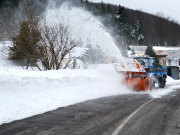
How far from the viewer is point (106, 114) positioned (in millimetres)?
6227

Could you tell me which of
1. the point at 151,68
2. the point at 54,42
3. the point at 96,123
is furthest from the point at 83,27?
the point at 96,123

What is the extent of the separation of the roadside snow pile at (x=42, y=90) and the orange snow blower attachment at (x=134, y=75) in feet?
2.66

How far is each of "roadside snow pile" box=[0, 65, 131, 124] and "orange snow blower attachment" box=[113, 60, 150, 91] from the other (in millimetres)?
811

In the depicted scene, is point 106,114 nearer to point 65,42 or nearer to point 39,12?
point 65,42

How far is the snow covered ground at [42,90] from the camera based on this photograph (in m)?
6.42

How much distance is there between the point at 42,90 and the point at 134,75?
6.48 meters

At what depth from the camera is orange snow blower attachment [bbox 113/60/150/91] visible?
12117 mm

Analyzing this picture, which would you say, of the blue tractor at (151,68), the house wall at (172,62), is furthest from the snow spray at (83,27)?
the house wall at (172,62)

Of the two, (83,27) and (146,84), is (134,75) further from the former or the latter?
(83,27)

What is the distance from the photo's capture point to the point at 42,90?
8.14 m

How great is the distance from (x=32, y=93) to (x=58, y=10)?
7.84 metres

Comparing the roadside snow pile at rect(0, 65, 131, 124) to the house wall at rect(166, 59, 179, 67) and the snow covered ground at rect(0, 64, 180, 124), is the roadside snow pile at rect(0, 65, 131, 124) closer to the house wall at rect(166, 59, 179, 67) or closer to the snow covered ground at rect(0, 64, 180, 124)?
the snow covered ground at rect(0, 64, 180, 124)

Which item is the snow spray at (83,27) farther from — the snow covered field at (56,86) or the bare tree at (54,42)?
the bare tree at (54,42)

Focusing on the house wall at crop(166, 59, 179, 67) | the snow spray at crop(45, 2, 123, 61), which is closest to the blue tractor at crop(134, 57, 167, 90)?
the snow spray at crop(45, 2, 123, 61)
